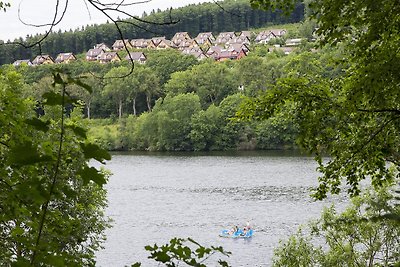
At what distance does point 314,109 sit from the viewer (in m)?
6.00

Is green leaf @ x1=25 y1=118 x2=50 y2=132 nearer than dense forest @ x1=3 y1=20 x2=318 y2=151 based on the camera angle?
Yes

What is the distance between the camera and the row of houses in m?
127

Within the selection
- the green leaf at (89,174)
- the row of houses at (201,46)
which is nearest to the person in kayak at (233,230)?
the green leaf at (89,174)

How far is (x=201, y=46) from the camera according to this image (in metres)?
148

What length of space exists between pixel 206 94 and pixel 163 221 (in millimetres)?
47589

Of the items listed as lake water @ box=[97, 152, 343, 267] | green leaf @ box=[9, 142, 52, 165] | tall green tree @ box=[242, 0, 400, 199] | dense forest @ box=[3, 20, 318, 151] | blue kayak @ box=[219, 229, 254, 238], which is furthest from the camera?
dense forest @ box=[3, 20, 318, 151]

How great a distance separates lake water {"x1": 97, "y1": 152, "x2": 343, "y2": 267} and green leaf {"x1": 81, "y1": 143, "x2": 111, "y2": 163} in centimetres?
2177

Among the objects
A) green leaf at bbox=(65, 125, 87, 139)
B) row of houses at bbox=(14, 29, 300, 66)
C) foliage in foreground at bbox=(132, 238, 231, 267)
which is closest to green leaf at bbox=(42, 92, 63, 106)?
green leaf at bbox=(65, 125, 87, 139)

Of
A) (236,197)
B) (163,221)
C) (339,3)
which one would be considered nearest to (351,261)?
(339,3)

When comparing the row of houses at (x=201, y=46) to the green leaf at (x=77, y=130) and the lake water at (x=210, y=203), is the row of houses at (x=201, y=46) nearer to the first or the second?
the lake water at (x=210, y=203)

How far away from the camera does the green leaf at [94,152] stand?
6.82 feet

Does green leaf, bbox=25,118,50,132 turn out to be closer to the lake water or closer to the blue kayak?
the lake water

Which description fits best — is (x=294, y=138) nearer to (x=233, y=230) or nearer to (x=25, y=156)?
(x=25, y=156)

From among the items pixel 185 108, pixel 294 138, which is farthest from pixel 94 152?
pixel 185 108
